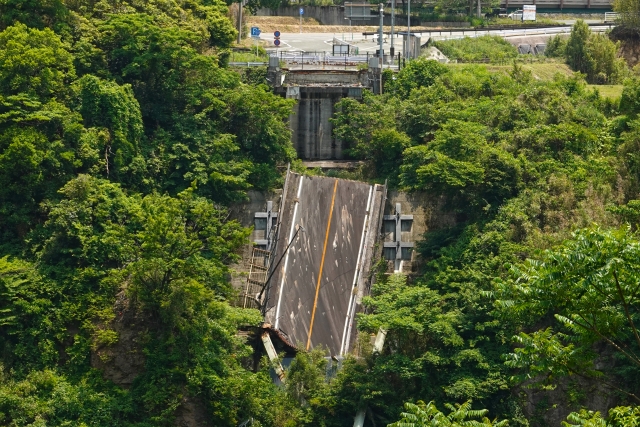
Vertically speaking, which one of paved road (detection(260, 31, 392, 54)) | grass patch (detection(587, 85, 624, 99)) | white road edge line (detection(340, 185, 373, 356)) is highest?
paved road (detection(260, 31, 392, 54))

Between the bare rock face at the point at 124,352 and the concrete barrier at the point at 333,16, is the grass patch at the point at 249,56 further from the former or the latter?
the bare rock face at the point at 124,352

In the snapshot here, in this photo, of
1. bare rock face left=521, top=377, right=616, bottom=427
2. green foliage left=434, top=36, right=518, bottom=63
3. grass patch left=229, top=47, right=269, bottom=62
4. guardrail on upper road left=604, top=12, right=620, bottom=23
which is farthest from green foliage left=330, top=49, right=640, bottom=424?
guardrail on upper road left=604, top=12, right=620, bottom=23

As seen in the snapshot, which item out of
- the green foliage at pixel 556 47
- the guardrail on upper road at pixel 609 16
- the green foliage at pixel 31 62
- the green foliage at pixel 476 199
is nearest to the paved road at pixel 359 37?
the green foliage at pixel 556 47

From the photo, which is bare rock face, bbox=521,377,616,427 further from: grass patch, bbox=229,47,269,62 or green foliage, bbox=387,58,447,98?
grass patch, bbox=229,47,269,62

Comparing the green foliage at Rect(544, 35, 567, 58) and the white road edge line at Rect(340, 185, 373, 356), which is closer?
the white road edge line at Rect(340, 185, 373, 356)

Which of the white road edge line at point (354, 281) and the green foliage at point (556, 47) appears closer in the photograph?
the white road edge line at point (354, 281)

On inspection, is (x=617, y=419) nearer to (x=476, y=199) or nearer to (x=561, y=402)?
(x=561, y=402)

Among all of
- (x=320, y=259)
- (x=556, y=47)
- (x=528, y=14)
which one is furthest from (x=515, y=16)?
(x=320, y=259)
